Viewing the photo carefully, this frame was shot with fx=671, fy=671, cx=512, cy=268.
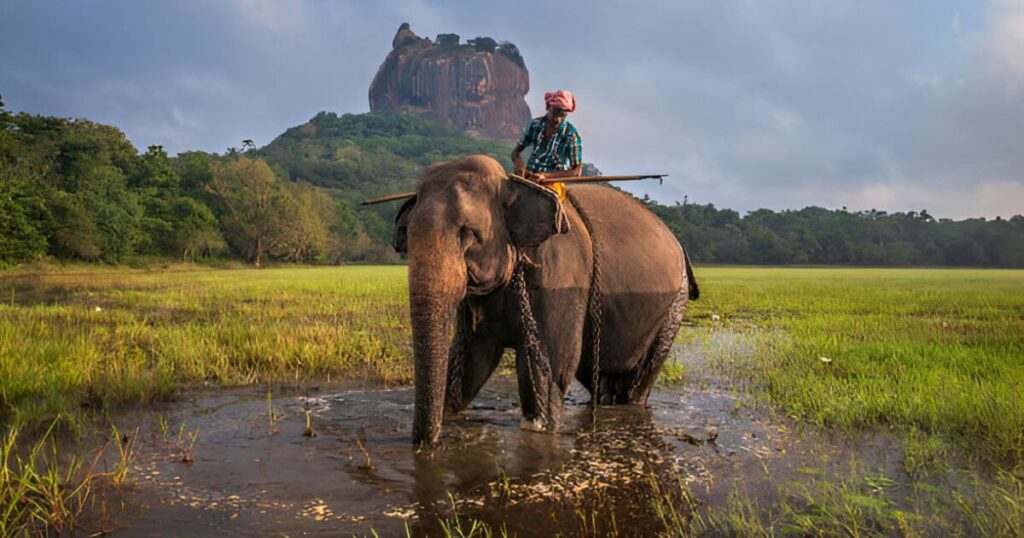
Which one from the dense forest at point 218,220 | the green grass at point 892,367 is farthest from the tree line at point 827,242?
the green grass at point 892,367

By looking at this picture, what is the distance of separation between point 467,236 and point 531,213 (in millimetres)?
563

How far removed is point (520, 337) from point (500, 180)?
1.22m

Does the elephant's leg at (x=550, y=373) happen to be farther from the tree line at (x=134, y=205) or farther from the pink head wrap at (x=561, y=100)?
the tree line at (x=134, y=205)

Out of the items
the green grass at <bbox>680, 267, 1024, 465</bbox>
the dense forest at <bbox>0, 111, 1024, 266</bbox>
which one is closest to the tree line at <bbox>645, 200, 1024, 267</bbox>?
the dense forest at <bbox>0, 111, 1024, 266</bbox>

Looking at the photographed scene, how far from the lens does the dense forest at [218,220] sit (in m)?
40.6

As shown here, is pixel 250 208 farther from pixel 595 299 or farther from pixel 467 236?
pixel 467 236

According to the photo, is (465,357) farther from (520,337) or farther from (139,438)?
(139,438)

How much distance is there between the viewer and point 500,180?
5.07 metres

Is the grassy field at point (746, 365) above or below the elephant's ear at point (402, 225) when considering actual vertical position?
below

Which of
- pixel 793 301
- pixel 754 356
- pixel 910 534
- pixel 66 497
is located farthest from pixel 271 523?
pixel 793 301

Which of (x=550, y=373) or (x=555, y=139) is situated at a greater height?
(x=555, y=139)

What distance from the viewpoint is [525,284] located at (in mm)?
5137

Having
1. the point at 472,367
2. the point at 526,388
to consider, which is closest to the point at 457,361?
the point at 472,367

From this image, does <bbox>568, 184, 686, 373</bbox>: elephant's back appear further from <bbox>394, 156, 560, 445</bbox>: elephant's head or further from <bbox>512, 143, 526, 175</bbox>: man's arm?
<bbox>394, 156, 560, 445</bbox>: elephant's head
